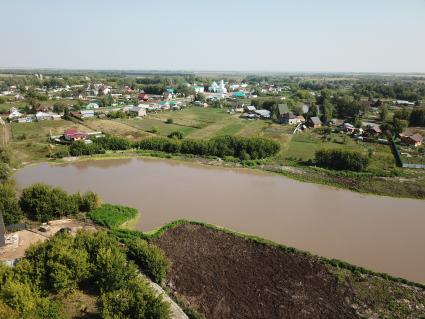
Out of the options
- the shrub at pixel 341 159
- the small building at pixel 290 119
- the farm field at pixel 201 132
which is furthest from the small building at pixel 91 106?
the shrub at pixel 341 159

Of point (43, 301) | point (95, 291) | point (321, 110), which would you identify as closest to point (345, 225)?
point (95, 291)

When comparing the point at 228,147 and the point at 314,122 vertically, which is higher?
the point at 314,122

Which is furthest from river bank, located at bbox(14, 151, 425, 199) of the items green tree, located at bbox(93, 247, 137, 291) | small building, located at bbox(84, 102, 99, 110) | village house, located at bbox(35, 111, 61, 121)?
small building, located at bbox(84, 102, 99, 110)

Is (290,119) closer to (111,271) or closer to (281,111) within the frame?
(281,111)

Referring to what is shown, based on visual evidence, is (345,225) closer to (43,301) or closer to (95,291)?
(95,291)

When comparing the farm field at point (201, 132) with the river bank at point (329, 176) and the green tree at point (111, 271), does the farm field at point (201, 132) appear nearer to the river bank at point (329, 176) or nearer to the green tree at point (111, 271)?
the river bank at point (329, 176)

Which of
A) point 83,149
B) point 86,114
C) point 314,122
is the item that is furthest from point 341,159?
point 86,114

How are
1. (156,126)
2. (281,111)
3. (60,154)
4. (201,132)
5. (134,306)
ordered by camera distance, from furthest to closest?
(281,111)
(156,126)
(201,132)
(60,154)
(134,306)
